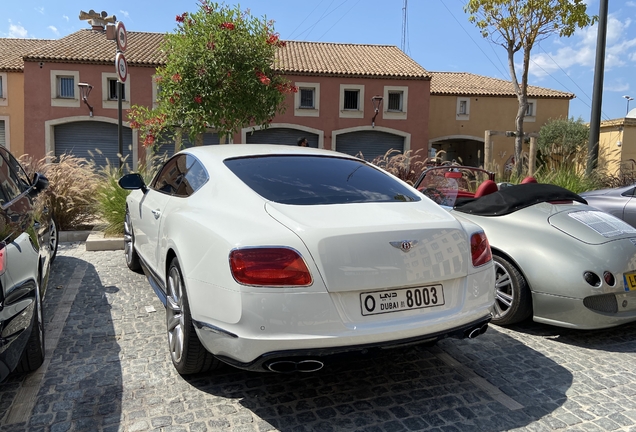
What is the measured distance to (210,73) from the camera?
969 cm

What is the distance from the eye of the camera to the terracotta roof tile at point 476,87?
3019 cm

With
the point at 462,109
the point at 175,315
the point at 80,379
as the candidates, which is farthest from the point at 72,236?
the point at 462,109

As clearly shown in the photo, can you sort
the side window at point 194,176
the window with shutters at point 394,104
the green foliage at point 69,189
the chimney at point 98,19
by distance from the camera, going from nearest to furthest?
the side window at point 194,176 < the green foliage at point 69,189 < the chimney at point 98,19 < the window with shutters at point 394,104

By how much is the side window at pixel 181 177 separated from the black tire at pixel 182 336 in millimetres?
584

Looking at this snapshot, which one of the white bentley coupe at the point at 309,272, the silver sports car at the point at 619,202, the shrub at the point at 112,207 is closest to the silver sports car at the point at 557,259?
the white bentley coupe at the point at 309,272

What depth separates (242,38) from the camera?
9961 mm

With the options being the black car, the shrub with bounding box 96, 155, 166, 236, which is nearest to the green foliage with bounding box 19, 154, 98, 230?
the shrub with bounding box 96, 155, 166, 236

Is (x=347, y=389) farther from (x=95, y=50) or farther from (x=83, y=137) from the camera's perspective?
(x=95, y=50)

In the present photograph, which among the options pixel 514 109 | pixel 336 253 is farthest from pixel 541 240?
pixel 514 109

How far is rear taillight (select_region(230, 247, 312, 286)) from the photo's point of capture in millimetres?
2350

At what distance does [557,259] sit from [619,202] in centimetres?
312

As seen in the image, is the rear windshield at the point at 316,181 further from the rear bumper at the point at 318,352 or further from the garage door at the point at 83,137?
the garage door at the point at 83,137

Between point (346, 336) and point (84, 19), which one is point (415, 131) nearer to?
point (84, 19)

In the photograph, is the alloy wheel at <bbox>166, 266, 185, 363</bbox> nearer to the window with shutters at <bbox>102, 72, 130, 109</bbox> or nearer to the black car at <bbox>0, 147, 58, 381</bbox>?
the black car at <bbox>0, 147, 58, 381</bbox>
